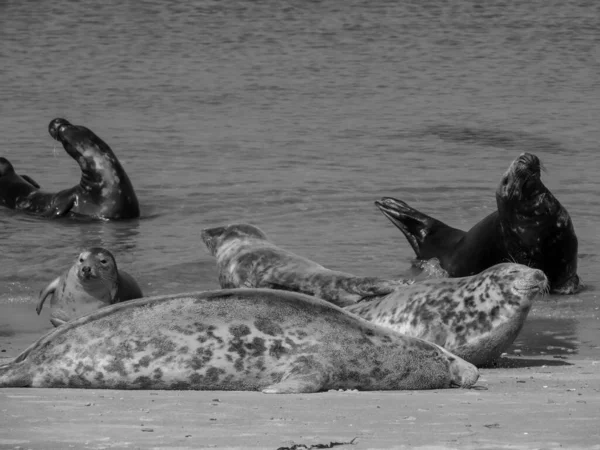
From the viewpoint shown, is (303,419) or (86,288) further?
(86,288)

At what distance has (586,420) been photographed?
12.8 feet

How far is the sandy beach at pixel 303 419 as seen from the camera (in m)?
3.50

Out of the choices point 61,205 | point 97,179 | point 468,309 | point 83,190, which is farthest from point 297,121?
point 468,309

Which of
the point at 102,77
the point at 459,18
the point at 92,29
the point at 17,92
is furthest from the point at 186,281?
the point at 459,18

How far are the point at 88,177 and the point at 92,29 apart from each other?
1857cm

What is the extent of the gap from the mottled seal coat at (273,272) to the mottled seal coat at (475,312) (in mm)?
720

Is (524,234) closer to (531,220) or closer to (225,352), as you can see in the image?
(531,220)

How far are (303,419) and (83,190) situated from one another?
26.2 ft

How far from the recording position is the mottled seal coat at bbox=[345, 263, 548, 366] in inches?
235

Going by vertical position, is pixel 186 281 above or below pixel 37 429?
below

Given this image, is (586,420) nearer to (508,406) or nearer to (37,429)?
(508,406)

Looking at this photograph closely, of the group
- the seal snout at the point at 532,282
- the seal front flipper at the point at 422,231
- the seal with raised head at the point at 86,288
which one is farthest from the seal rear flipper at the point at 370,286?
the seal front flipper at the point at 422,231

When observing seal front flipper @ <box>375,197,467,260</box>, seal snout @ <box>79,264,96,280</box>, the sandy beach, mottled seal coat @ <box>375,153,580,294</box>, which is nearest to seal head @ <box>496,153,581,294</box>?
mottled seal coat @ <box>375,153,580,294</box>

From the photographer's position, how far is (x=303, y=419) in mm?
3895
